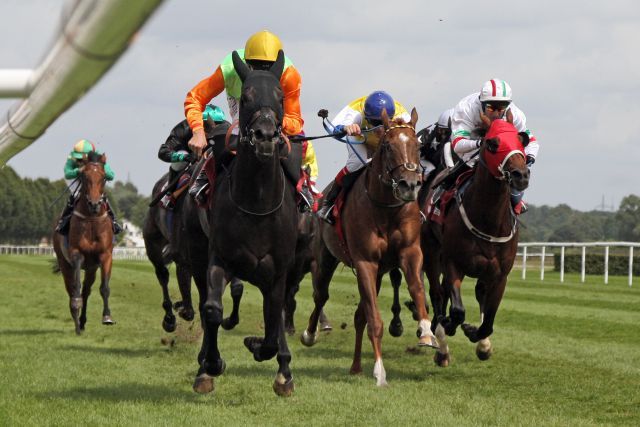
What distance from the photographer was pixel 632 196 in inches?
6009

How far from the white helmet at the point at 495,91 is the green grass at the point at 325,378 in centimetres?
246

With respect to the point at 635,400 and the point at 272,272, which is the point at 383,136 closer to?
the point at 272,272

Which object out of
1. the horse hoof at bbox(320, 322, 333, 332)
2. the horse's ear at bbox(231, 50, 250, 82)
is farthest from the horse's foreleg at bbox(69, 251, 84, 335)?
the horse's ear at bbox(231, 50, 250, 82)

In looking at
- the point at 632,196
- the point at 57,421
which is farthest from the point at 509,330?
the point at 632,196

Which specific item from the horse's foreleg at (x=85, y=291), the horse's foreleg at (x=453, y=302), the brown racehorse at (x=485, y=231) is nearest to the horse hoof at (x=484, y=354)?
the brown racehorse at (x=485, y=231)

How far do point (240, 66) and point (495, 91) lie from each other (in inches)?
134

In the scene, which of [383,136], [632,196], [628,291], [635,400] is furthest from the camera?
[632,196]

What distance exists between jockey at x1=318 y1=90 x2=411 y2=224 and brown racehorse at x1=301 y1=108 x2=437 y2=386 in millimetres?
281

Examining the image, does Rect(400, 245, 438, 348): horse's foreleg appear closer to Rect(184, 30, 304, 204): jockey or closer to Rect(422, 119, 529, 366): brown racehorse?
Rect(422, 119, 529, 366): brown racehorse

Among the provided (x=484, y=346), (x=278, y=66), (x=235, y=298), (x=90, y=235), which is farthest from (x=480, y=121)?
(x=90, y=235)

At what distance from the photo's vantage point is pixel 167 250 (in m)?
10.8

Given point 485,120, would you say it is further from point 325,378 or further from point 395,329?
point 395,329

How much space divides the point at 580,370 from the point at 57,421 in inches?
203

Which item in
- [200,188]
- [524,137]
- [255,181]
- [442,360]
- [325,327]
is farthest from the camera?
[325,327]
